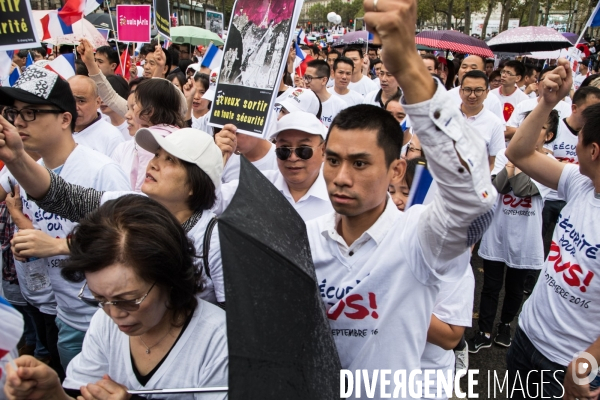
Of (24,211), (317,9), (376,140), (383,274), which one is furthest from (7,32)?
(317,9)

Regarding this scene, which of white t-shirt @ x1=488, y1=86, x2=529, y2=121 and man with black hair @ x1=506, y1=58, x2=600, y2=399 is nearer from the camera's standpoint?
man with black hair @ x1=506, y1=58, x2=600, y2=399

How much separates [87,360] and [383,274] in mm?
1095

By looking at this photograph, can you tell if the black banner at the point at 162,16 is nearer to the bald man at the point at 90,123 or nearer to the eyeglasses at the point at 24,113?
the bald man at the point at 90,123

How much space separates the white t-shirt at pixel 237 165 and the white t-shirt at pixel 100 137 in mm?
1018

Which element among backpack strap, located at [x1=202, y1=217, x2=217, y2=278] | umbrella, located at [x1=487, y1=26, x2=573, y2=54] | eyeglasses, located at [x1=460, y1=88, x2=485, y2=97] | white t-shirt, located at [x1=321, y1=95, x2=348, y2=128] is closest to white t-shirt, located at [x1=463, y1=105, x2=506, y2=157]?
eyeglasses, located at [x1=460, y1=88, x2=485, y2=97]

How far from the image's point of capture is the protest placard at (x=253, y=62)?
2650mm

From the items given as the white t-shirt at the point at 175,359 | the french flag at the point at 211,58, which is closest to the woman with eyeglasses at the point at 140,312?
the white t-shirt at the point at 175,359

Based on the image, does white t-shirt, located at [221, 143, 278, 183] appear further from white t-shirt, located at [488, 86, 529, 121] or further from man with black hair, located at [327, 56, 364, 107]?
white t-shirt, located at [488, 86, 529, 121]

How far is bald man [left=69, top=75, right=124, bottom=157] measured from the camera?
3.68m

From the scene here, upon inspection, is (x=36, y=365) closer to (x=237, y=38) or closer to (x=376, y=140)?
(x=376, y=140)

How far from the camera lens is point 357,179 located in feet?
5.44

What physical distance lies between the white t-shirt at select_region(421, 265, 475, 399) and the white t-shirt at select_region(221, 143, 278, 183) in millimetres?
1922

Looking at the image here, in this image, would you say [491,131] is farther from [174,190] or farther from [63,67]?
[63,67]

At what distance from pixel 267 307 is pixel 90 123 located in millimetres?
3329
